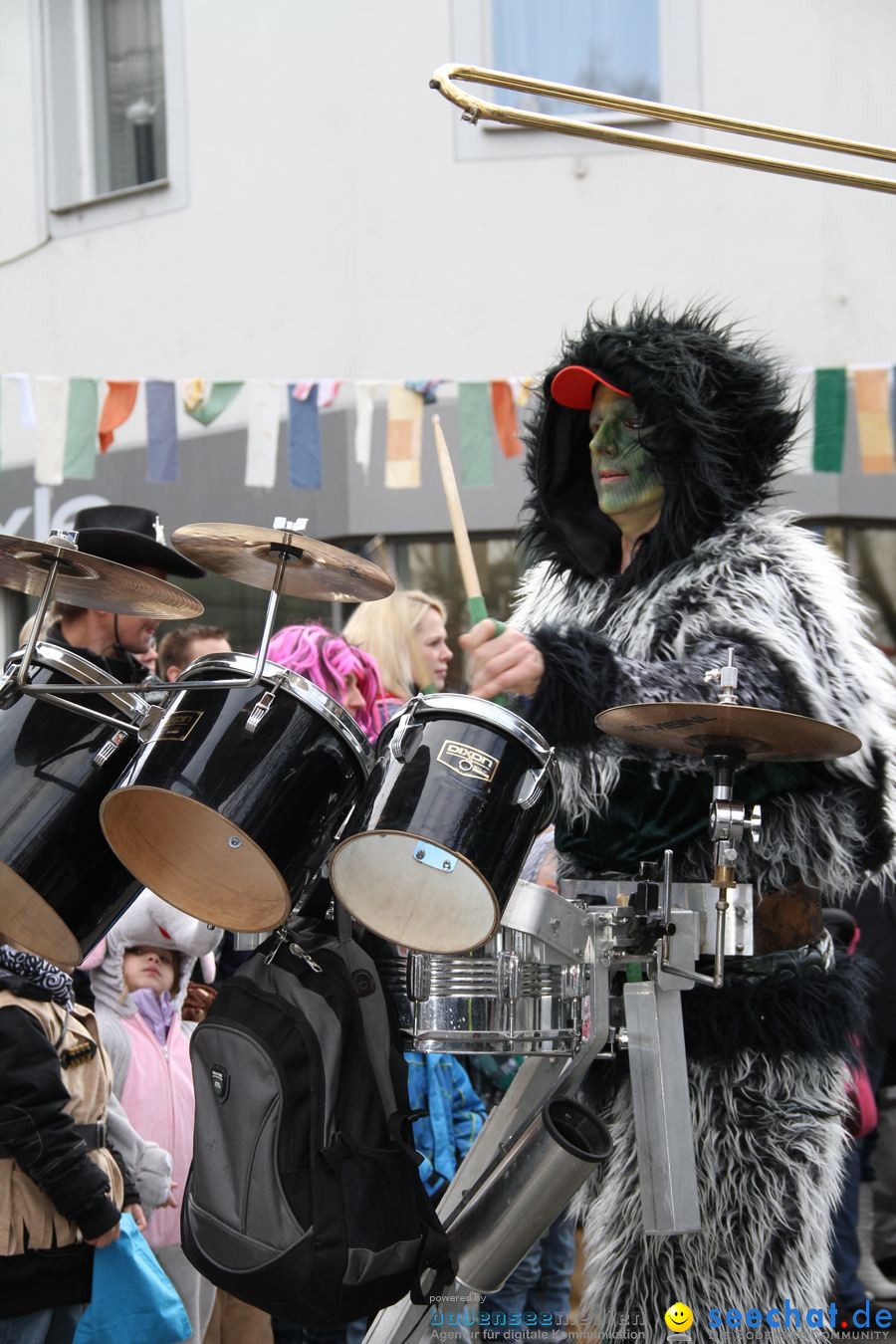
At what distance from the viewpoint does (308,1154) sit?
257 cm

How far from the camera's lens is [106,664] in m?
3.81

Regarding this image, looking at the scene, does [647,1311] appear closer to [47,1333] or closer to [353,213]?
[47,1333]

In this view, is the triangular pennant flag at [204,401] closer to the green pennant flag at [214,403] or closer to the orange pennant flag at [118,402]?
the green pennant flag at [214,403]

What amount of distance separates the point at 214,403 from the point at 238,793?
535cm

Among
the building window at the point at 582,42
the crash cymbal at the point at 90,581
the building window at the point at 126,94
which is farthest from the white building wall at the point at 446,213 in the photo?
the crash cymbal at the point at 90,581

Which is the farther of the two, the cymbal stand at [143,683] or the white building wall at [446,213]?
the white building wall at [446,213]

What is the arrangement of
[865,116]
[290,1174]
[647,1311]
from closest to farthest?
1. [290,1174]
2. [647,1311]
3. [865,116]

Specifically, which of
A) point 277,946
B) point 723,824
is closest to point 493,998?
point 277,946

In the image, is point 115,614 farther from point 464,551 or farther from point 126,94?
point 126,94

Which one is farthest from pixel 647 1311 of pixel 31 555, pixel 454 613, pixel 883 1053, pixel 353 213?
pixel 353 213

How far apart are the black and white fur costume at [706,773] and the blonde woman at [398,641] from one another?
1461 millimetres

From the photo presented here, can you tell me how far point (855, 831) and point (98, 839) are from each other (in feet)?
4.96

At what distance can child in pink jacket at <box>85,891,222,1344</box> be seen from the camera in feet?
12.5

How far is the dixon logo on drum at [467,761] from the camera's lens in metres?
2.51
